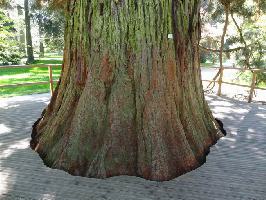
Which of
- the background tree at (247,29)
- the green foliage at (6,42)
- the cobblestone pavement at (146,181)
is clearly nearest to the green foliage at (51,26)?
the green foliage at (6,42)

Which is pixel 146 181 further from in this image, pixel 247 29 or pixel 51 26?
pixel 51 26

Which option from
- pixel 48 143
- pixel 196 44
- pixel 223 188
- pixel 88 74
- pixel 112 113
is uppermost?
pixel 196 44

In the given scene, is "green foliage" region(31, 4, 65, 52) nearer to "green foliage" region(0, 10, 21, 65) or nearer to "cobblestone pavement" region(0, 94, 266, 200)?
"green foliage" region(0, 10, 21, 65)

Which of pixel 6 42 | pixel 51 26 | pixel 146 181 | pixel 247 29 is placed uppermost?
pixel 51 26

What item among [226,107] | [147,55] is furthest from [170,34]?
[226,107]

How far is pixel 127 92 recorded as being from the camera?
4.87m

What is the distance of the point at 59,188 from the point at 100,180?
51 centimetres

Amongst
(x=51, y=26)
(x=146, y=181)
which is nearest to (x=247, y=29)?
(x=146, y=181)

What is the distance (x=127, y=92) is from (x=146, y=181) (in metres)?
1.16

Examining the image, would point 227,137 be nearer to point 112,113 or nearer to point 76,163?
point 112,113

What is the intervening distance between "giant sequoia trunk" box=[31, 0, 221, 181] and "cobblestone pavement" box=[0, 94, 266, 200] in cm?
19

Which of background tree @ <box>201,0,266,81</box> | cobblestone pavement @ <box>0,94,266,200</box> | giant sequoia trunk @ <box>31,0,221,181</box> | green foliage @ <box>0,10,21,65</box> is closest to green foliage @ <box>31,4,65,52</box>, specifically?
green foliage @ <box>0,10,21,65</box>

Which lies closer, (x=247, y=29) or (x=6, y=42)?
(x=6, y=42)

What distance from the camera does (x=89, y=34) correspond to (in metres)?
4.95
